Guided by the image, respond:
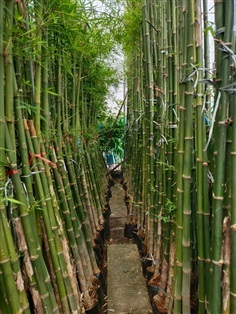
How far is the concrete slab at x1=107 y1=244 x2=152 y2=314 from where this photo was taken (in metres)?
1.98

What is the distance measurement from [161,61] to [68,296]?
1.31m

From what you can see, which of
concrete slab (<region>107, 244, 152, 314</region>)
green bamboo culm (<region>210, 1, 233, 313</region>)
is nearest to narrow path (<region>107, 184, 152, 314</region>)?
concrete slab (<region>107, 244, 152, 314</region>)

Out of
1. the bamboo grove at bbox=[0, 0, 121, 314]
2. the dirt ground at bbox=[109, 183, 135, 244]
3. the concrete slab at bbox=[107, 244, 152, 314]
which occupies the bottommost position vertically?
the concrete slab at bbox=[107, 244, 152, 314]

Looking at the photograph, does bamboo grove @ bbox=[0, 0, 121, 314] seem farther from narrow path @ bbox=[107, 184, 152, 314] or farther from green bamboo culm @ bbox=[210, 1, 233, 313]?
green bamboo culm @ bbox=[210, 1, 233, 313]

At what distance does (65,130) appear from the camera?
1.79 m

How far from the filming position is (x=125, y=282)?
7.49 ft

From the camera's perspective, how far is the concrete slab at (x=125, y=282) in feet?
6.48

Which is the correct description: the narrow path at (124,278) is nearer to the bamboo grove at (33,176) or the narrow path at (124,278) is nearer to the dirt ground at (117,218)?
the dirt ground at (117,218)

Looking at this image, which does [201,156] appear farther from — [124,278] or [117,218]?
[117,218]

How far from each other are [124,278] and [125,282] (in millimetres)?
61

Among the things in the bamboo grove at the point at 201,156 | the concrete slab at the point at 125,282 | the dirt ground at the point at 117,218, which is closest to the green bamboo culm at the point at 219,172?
the bamboo grove at the point at 201,156

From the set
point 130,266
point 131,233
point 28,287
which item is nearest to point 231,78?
point 28,287

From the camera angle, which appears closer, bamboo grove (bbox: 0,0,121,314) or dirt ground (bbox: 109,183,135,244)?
bamboo grove (bbox: 0,0,121,314)

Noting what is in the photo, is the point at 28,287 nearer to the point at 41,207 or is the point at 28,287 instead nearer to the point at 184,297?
the point at 41,207
